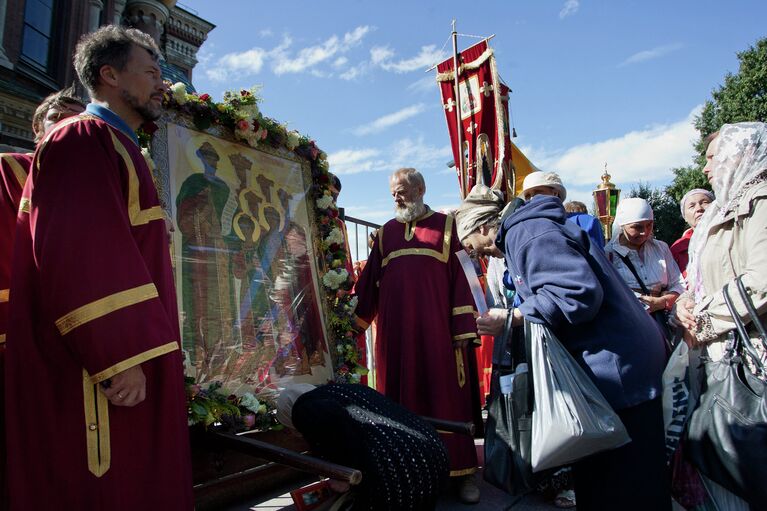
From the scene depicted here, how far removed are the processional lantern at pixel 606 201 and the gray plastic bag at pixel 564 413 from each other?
799 cm

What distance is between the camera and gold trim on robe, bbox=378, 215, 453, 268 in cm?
385

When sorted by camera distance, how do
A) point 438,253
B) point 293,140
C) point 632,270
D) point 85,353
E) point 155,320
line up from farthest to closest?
point 632,270
point 438,253
point 293,140
point 155,320
point 85,353

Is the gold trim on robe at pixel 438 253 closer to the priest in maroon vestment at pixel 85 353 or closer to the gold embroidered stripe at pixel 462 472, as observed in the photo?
the gold embroidered stripe at pixel 462 472

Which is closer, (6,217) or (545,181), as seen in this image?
(6,217)

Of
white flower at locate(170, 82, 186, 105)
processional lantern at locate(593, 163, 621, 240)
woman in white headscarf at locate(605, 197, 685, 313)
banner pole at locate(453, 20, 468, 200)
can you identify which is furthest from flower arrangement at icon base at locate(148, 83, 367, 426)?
processional lantern at locate(593, 163, 621, 240)

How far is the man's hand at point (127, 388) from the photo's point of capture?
1.63 metres

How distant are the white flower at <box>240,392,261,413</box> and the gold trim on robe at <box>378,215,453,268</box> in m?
1.63

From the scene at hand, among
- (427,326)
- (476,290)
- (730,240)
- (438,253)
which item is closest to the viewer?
(730,240)

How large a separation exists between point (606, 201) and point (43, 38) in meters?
13.4

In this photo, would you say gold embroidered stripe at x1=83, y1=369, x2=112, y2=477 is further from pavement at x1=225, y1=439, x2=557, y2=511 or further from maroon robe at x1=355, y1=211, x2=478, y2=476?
maroon robe at x1=355, y1=211, x2=478, y2=476

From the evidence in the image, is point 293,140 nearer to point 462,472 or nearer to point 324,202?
point 324,202

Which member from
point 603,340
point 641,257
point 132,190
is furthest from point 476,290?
point 641,257

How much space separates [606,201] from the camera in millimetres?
9359

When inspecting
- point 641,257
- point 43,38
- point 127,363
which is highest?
point 43,38
